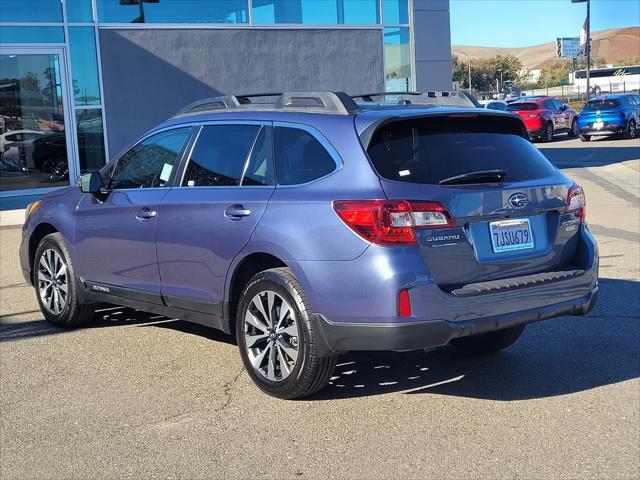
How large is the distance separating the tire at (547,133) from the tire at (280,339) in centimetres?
2946

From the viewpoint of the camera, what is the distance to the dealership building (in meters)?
16.7

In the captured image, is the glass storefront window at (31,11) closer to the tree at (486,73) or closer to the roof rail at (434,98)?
the roof rail at (434,98)

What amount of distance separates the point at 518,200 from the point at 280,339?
166cm

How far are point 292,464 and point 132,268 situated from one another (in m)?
2.54

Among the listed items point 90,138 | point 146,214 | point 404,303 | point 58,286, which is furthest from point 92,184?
point 90,138

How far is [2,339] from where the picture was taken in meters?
6.99

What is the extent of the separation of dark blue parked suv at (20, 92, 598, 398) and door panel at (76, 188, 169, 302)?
0.08 feet

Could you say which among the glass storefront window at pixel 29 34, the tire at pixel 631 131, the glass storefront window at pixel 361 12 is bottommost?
the tire at pixel 631 131

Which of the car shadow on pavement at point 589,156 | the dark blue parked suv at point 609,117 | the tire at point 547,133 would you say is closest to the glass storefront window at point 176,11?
the car shadow on pavement at point 589,156

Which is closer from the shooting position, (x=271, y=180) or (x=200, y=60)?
(x=271, y=180)

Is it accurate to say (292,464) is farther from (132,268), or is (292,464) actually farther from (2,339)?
(2,339)

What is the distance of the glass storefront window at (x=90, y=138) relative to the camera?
17094 mm

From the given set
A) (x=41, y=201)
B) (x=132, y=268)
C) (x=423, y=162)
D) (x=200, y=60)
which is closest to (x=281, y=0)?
(x=200, y=60)

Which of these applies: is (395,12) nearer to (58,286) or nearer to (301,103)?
(58,286)
